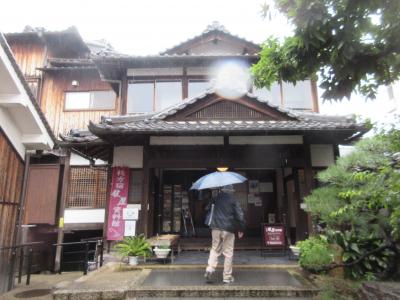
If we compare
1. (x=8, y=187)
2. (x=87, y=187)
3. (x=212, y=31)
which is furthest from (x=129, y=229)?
(x=212, y=31)

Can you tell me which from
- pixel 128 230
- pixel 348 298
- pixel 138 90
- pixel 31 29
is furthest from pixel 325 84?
pixel 31 29

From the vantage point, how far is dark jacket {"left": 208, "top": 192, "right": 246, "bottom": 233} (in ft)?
23.9

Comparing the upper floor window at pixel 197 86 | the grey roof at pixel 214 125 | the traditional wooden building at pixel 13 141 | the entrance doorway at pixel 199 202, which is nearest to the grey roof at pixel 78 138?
the grey roof at pixel 214 125

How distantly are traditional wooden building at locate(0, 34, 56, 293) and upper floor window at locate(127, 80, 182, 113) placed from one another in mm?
5913

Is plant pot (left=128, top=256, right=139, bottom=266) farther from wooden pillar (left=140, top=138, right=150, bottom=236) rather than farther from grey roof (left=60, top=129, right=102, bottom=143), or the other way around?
grey roof (left=60, top=129, right=102, bottom=143)

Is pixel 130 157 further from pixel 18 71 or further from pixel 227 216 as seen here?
pixel 227 216

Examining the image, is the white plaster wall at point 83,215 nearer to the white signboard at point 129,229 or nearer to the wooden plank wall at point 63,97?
Result: the wooden plank wall at point 63,97

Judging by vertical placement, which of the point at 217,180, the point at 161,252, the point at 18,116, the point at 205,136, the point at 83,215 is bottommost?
the point at 161,252

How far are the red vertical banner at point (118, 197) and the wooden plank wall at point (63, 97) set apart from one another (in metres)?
7.30

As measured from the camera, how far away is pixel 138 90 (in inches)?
562

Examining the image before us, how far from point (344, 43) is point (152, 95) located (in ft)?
35.6

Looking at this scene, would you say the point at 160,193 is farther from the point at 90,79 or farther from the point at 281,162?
the point at 90,79

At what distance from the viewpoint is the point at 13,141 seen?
7812 mm

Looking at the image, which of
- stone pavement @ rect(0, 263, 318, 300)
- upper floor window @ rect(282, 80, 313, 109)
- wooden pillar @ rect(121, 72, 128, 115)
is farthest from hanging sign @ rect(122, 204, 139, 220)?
upper floor window @ rect(282, 80, 313, 109)
